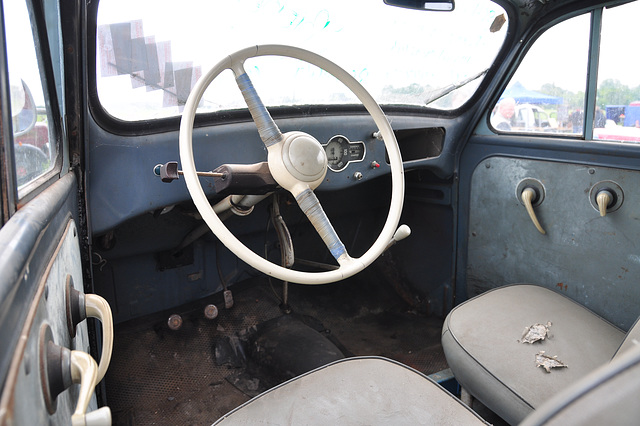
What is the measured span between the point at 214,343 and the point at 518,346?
4.14 ft

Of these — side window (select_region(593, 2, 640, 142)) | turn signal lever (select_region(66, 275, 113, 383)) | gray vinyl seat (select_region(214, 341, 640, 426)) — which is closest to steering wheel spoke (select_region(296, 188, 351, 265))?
gray vinyl seat (select_region(214, 341, 640, 426))

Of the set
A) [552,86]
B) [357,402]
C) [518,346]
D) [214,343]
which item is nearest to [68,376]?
[357,402]

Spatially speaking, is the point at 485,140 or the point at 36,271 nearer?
the point at 36,271

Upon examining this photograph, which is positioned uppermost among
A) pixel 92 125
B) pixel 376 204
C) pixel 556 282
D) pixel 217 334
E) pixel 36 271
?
pixel 92 125

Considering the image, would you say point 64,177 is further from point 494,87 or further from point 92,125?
point 494,87

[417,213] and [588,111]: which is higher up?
[588,111]

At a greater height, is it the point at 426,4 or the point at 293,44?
the point at 426,4

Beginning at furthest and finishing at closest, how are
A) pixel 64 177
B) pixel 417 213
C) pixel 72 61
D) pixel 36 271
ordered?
1. pixel 417 213
2. pixel 72 61
3. pixel 64 177
4. pixel 36 271

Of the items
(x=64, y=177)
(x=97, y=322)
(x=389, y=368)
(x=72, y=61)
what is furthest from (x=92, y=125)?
(x=389, y=368)

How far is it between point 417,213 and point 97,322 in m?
1.65

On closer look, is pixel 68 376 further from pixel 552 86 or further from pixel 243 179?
pixel 552 86

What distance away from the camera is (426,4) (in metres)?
1.72

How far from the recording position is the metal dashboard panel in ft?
5.36

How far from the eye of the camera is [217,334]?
2045 mm
